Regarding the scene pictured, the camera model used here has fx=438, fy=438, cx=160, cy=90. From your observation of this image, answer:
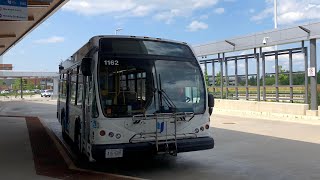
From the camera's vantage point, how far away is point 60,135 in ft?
53.6

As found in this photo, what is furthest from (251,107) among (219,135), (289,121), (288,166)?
(288,166)

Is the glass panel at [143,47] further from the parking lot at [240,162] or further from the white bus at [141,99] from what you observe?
the parking lot at [240,162]

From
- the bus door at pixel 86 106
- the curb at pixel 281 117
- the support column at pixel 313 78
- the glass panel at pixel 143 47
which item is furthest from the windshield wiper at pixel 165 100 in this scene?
the support column at pixel 313 78

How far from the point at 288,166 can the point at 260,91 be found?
18.3 m

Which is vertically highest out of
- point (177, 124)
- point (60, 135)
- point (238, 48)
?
point (238, 48)

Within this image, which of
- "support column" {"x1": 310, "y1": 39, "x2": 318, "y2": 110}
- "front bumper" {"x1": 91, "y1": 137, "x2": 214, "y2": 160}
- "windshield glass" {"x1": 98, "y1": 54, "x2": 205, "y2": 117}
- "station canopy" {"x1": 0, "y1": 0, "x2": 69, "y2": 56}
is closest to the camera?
"front bumper" {"x1": 91, "y1": 137, "x2": 214, "y2": 160}

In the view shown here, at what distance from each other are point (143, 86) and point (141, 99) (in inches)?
10.6

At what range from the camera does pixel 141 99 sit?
8633mm

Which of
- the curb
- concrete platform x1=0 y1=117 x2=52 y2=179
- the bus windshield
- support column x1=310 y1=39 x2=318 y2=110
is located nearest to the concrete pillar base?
the curb

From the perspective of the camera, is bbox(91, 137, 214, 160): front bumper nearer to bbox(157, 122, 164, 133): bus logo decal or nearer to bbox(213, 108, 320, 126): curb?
bbox(157, 122, 164, 133): bus logo decal

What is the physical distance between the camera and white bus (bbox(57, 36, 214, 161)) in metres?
8.33

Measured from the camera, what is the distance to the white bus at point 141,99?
8.33 m

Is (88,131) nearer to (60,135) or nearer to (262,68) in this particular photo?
(60,135)

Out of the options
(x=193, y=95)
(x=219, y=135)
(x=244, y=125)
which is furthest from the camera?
(x=244, y=125)
